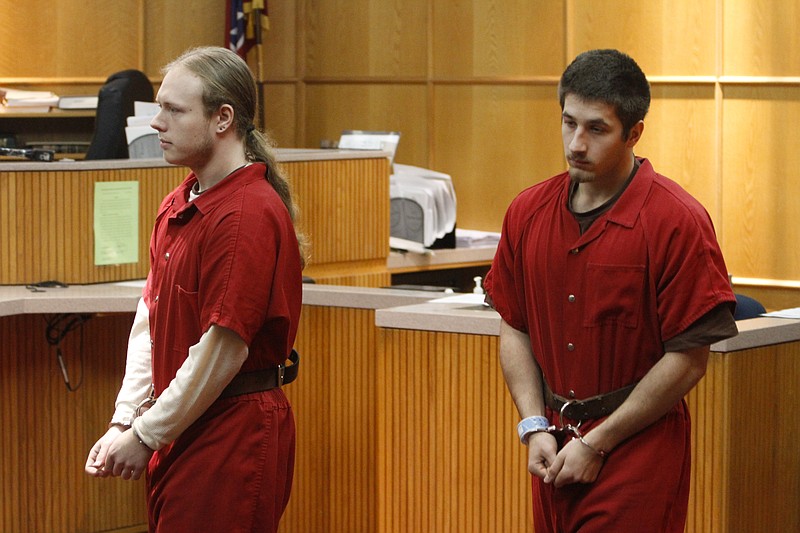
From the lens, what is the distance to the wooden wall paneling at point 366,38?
7574 millimetres

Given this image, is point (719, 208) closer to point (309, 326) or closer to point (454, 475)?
point (309, 326)

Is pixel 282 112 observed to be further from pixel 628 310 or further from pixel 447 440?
pixel 628 310

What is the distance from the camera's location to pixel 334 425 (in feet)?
12.6

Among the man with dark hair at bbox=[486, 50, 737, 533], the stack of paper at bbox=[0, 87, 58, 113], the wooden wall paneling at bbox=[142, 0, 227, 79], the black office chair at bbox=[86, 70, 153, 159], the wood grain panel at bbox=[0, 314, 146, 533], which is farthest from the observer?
the wooden wall paneling at bbox=[142, 0, 227, 79]

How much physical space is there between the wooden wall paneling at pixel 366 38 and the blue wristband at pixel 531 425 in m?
5.59

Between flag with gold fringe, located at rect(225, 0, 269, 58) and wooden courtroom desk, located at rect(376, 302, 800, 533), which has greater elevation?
flag with gold fringe, located at rect(225, 0, 269, 58)

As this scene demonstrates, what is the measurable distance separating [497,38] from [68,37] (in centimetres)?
281

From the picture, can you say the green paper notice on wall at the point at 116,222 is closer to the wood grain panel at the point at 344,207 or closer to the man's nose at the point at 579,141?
the wood grain panel at the point at 344,207

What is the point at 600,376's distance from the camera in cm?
206

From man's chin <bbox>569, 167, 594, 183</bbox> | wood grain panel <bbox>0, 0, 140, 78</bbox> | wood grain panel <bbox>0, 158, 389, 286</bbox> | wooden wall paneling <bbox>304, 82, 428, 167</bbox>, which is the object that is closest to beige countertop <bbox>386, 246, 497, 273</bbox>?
wood grain panel <bbox>0, 158, 389, 286</bbox>

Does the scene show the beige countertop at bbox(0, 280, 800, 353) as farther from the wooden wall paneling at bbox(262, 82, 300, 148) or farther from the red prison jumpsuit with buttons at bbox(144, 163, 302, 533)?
the wooden wall paneling at bbox(262, 82, 300, 148)

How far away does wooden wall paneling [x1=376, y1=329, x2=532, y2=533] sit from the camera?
10.2 feet

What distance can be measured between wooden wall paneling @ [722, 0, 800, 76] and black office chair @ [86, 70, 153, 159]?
110 inches

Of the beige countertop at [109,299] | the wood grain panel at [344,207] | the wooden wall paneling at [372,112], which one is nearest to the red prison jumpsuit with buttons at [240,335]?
the beige countertop at [109,299]
